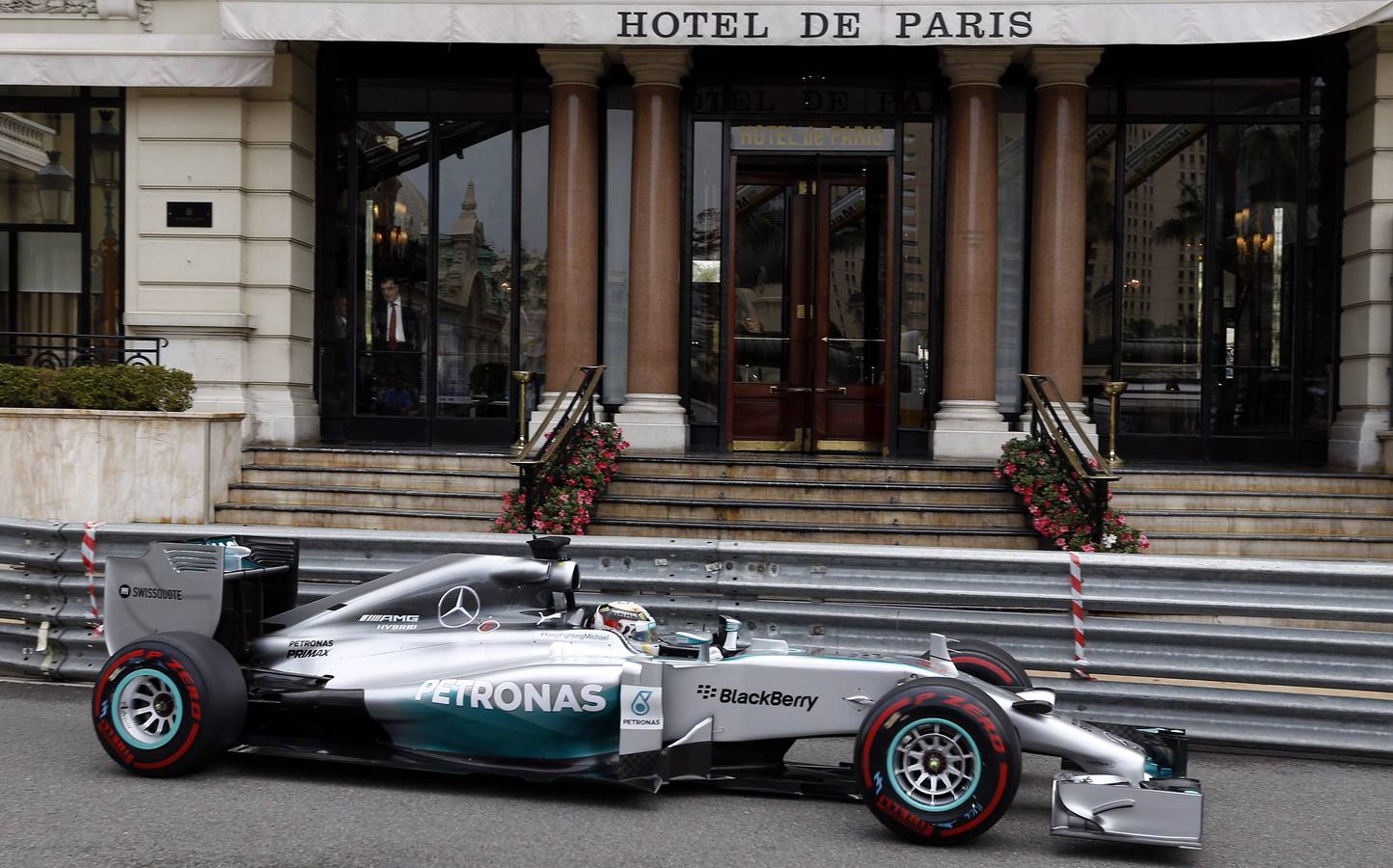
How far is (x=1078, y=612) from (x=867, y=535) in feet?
15.8

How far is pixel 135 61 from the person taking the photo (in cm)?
1393

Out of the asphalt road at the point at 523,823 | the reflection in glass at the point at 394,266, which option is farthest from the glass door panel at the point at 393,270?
the asphalt road at the point at 523,823

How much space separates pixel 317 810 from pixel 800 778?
2.12 meters

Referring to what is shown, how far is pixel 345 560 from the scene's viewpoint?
7.64m

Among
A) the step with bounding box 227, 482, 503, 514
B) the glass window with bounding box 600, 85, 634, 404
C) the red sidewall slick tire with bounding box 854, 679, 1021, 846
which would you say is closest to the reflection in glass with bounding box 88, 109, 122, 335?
the step with bounding box 227, 482, 503, 514

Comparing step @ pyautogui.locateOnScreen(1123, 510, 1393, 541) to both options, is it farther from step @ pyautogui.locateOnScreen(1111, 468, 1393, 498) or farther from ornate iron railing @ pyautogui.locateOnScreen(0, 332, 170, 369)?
ornate iron railing @ pyautogui.locateOnScreen(0, 332, 170, 369)

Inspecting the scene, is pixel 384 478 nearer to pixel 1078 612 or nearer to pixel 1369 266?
pixel 1078 612

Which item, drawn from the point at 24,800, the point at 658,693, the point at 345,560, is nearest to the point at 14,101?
the point at 345,560

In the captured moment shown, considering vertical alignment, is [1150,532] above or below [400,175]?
below

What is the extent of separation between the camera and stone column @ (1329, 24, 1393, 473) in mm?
13523

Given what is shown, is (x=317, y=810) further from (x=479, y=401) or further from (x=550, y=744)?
(x=479, y=401)

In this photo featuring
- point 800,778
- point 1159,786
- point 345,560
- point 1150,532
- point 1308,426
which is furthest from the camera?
point 1308,426

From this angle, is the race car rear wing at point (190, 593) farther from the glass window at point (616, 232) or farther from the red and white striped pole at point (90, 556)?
the glass window at point (616, 232)

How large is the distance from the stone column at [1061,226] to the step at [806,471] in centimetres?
194
